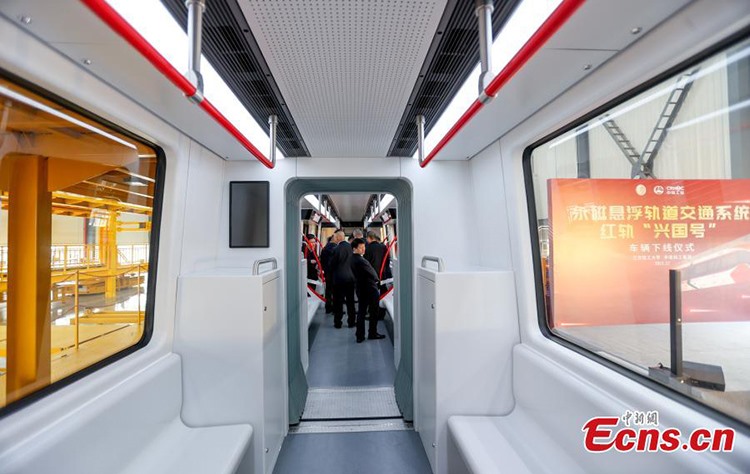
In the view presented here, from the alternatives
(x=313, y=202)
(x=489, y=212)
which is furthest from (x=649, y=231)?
(x=313, y=202)

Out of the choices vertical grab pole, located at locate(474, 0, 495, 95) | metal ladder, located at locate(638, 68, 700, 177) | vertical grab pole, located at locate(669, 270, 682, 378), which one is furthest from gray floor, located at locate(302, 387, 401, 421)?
metal ladder, located at locate(638, 68, 700, 177)

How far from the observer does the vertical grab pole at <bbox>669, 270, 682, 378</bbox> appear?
142 cm

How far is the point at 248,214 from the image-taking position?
3037mm

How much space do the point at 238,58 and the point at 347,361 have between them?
4169 millimetres

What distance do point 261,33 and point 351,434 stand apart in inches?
126

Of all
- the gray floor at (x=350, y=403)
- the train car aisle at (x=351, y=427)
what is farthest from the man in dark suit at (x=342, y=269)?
the gray floor at (x=350, y=403)

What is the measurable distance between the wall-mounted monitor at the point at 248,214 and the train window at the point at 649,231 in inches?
94.0

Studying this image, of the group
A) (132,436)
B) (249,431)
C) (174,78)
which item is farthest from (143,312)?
(174,78)

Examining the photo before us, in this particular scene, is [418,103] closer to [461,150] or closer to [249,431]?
[461,150]

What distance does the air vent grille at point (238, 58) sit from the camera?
1.24 meters

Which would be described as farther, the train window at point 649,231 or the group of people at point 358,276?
the group of people at point 358,276

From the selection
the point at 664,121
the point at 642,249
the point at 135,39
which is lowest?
the point at 642,249

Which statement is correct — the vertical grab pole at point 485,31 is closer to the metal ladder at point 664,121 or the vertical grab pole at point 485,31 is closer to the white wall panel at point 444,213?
the metal ladder at point 664,121

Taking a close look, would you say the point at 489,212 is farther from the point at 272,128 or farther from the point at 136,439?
the point at 136,439
